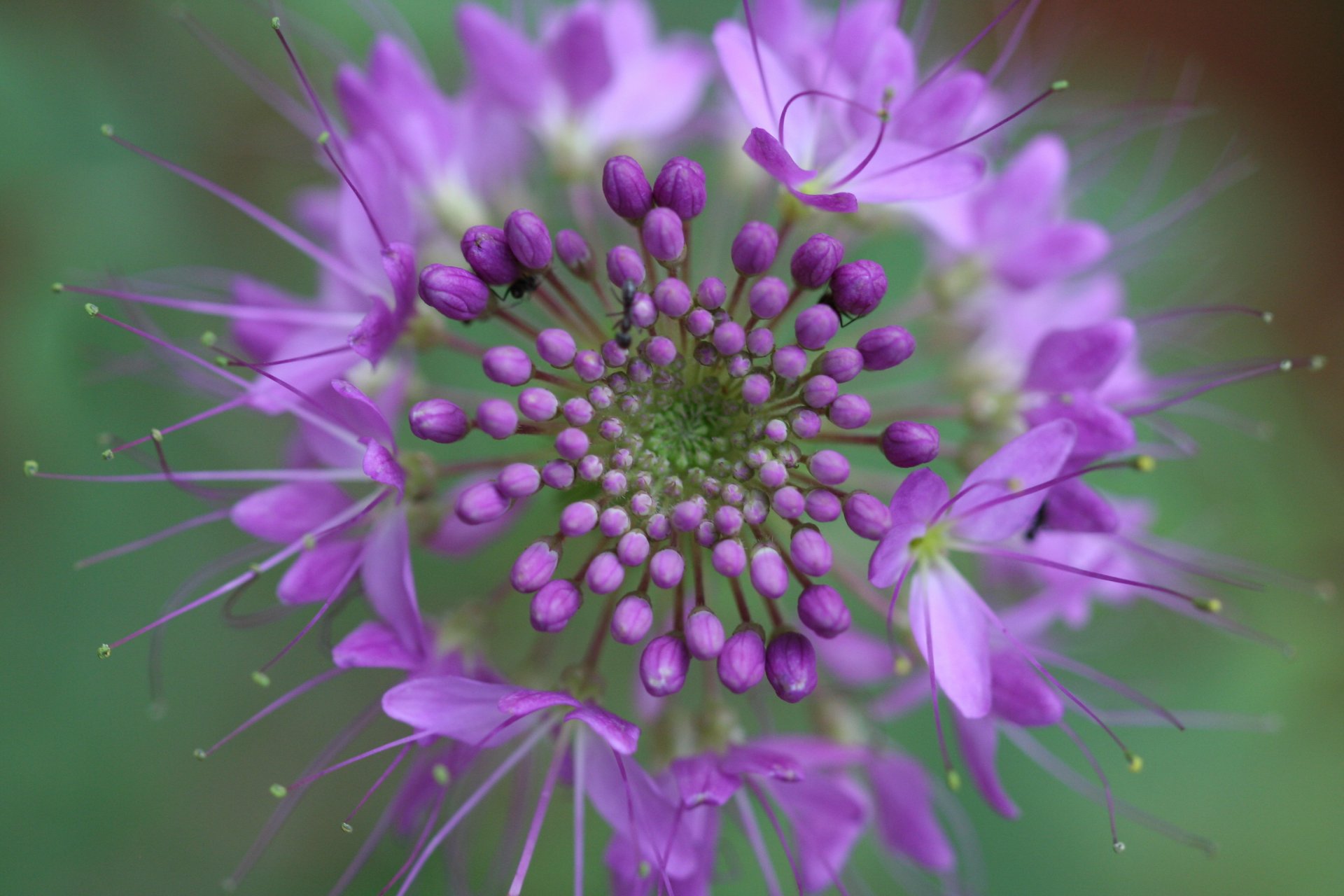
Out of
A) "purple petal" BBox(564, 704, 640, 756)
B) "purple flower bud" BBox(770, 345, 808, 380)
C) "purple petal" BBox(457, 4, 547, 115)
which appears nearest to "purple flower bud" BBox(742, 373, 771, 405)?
"purple flower bud" BBox(770, 345, 808, 380)

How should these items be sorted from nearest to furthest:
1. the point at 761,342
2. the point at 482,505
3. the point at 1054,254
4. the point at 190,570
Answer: the point at 482,505, the point at 761,342, the point at 1054,254, the point at 190,570

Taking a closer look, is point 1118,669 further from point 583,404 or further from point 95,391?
point 95,391

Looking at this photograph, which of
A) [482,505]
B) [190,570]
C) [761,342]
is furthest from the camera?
[190,570]

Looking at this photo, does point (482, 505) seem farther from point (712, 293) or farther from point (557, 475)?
point (712, 293)

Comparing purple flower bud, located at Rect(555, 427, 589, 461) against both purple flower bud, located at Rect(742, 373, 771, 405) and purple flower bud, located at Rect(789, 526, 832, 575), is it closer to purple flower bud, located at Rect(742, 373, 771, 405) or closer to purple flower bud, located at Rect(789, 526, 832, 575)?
purple flower bud, located at Rect(742, 373, 771, 405)

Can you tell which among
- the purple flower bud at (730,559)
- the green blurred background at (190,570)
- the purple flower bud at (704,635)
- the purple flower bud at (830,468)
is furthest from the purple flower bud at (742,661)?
the green blurred background at (190,570)

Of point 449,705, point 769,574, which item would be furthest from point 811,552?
point 449,705
